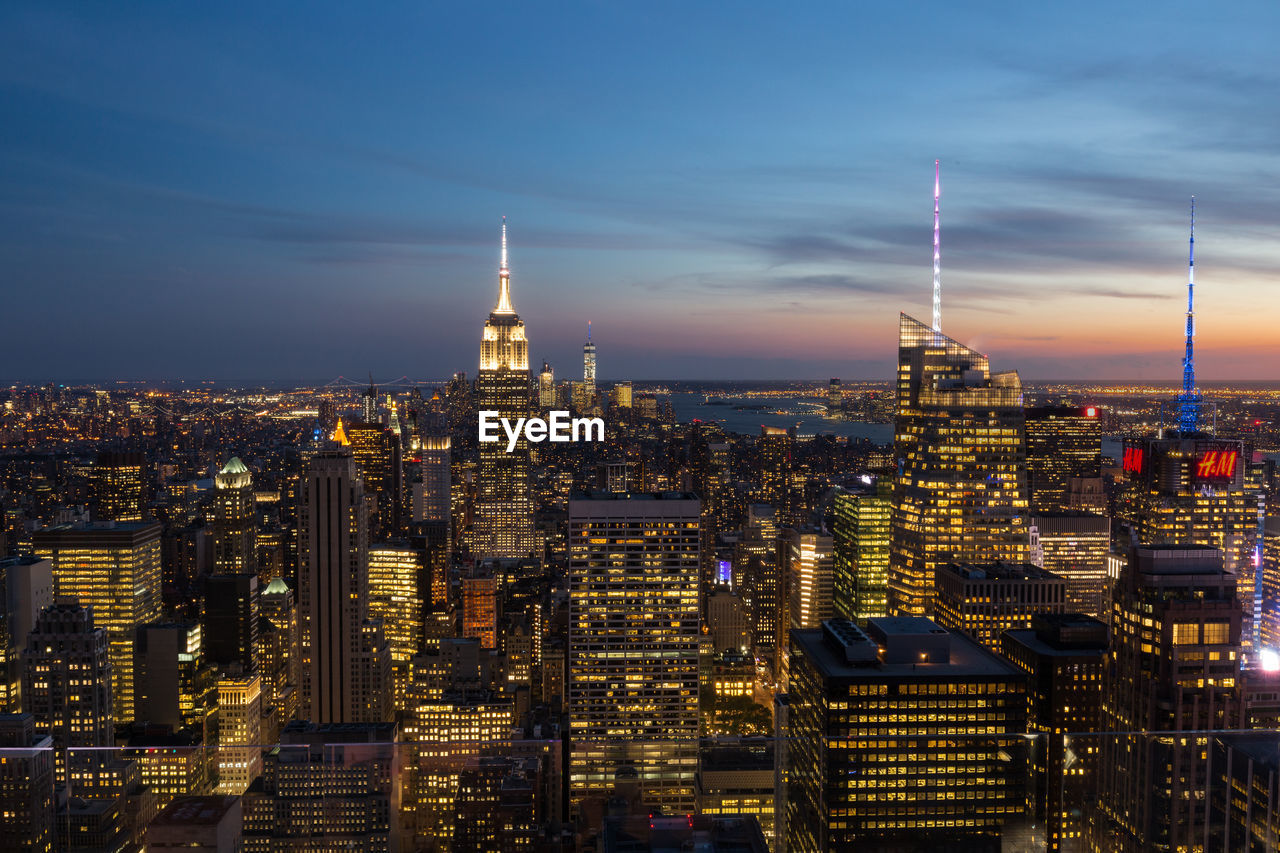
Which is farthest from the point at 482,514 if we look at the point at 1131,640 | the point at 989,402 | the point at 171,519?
the point at 1131,640

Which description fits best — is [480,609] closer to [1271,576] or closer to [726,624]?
[726,624]

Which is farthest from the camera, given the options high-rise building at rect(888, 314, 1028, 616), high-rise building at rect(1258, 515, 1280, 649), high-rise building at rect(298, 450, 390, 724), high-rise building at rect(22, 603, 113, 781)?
high-rise building at rect(888, 314, 1028, 616)

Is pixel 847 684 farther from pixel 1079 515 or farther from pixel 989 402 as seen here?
pixel 1079 515

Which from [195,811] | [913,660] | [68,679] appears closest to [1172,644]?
[913,660]

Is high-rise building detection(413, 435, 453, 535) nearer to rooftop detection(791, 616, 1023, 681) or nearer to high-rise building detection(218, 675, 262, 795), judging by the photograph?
high-rise building detection(218, 675, 262, 795)

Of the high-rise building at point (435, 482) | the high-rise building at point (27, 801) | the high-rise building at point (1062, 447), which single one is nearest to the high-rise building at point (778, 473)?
the high-rise building at point (1062, 447)

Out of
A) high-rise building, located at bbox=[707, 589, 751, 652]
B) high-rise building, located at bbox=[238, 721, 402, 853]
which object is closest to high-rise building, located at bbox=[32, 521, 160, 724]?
high-rise building, located at bbox=[707, 589, 751, 652]
